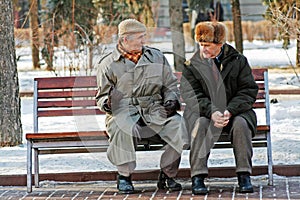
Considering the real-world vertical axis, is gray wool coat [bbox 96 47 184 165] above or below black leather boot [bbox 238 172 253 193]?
above

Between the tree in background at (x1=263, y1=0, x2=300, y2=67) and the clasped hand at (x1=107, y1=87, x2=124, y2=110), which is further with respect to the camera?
the tree in background at (x1=263, y1=0, x2=300, y2=67)

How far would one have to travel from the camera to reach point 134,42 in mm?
6926

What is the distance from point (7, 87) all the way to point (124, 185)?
2766 millimetres

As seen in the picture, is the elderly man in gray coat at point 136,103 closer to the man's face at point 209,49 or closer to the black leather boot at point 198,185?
the black leather boot at point 198,185

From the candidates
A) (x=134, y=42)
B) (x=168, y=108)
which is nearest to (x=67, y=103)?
(x=134, y=42)

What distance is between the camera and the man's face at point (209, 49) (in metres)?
6.83

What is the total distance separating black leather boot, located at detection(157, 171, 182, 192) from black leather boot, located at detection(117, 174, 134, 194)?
0.28 m

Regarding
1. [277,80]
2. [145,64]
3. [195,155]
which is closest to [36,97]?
[145,64]

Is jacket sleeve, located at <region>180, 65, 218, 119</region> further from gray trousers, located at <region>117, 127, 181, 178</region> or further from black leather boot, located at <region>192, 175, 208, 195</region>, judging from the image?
black leather boot, located at <region>192, 175, 208, 195</region>

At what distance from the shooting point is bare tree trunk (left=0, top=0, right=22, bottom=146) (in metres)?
8.99

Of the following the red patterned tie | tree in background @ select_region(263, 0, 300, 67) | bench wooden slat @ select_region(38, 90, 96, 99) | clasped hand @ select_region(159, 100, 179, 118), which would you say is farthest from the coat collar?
tree in background @ select_region(263, 0, 300, 67)

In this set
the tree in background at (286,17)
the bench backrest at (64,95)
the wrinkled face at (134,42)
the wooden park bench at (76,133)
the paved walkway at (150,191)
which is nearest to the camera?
the paved walkway at (150,191)

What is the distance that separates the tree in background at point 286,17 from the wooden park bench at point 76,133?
11.5 feet

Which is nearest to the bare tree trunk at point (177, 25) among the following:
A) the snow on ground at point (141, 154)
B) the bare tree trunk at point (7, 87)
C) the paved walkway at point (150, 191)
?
the snow on ground at point (141, 154)
